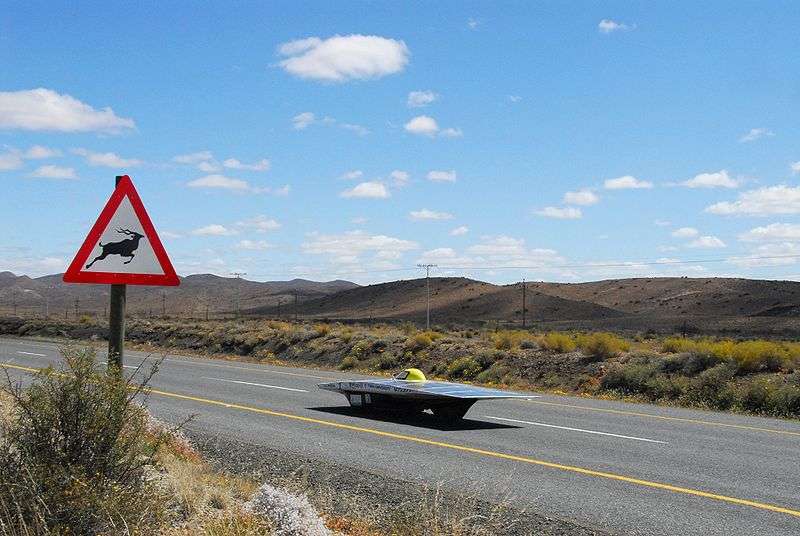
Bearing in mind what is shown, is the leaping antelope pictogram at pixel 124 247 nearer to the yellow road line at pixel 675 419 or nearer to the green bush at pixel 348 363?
the yellow road line at pixel 675 419

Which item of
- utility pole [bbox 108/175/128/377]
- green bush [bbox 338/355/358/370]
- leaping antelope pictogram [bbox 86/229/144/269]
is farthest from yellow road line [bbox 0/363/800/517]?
green bush [bbox 338/355/358/370]

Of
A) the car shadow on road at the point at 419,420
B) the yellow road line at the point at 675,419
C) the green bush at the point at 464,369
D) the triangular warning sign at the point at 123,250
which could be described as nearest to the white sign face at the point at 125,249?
the triangular warning sign at the point at 123,250

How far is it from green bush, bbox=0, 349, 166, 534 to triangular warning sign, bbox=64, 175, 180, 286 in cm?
106

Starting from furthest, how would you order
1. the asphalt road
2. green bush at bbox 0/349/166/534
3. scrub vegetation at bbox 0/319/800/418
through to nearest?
1. scrub vegetation at bbox 0/319/800/418
2. the asphalt road
3. green bush at bbox 0/349/166/534

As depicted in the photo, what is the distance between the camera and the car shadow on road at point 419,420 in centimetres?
1267

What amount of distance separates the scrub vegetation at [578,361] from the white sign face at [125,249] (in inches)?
398

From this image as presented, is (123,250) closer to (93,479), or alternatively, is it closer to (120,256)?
(120,256)

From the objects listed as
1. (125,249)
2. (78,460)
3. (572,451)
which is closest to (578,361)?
(572,451)

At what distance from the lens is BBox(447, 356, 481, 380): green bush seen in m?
25.1

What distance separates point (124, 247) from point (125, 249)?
0.02 metres

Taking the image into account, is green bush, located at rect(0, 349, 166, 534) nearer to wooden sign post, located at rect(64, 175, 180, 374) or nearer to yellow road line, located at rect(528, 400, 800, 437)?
wooden sign post, located at rect(64, 175, 180, 374)

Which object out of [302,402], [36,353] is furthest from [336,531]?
[36,353]

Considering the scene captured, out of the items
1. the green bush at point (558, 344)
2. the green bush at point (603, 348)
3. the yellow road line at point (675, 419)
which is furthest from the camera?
the green bush at point (558, 344)

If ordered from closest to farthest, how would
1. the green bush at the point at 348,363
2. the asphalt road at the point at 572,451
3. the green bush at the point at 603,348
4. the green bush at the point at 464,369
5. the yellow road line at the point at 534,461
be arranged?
1. the asphalt road at the point at 572,451
2. the yellow road line at the point at 534,461
3. the green bush at the point at 603,348
4. the green bush at the point at 464,369
5. the green bush at the point at 348,363
